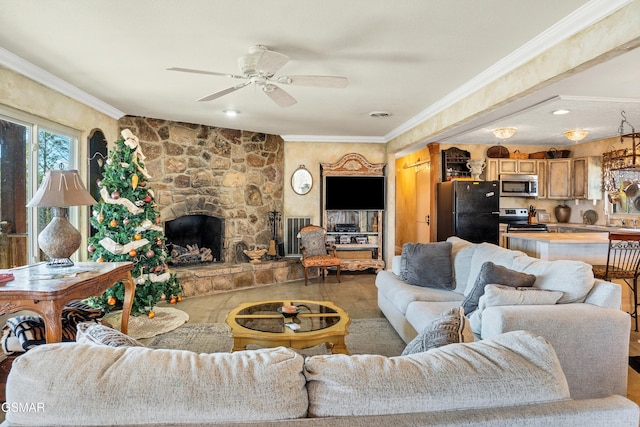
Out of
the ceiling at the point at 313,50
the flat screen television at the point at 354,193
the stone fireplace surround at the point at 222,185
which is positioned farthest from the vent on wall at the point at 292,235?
the ceiling at the point at 313,50

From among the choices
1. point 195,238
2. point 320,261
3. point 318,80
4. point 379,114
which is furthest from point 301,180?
point 318,80

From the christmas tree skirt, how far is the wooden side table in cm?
100

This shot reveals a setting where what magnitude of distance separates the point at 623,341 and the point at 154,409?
8.54ft

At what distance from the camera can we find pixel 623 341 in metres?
2.29

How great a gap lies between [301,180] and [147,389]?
604cm

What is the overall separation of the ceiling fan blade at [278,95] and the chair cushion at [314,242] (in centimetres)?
313

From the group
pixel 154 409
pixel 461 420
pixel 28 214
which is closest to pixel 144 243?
pixel 28 214

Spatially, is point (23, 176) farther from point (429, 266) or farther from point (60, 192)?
point (429, 266)

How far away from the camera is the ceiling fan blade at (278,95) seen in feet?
10.5

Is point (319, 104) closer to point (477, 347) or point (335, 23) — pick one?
point (335, 23)

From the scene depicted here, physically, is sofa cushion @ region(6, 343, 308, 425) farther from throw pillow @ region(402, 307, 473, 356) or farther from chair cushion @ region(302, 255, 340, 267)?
chair cushion @ region(302, 255, 340, 267)

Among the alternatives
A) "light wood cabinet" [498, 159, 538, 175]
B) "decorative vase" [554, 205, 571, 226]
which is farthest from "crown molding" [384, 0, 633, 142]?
"decorative vase" [554, 205, 571, 226]

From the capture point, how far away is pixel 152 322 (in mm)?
4082

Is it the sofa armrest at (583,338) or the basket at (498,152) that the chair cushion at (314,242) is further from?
the sofa armrest at (583,338)
